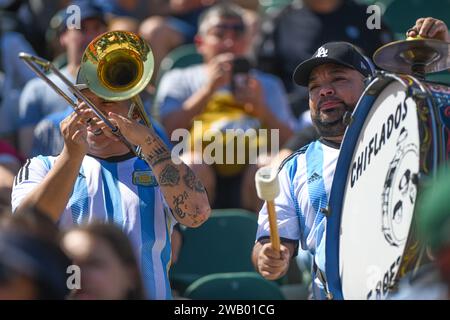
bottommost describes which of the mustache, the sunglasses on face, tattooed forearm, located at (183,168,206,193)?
tattooed forearm, located at (183,168,206,193)

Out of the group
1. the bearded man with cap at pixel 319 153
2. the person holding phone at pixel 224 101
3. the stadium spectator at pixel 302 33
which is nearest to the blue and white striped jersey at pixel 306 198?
the bearded man with cap at pixel 319 153

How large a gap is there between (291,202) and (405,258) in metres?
1.47

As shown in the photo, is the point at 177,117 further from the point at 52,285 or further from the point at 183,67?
the point at 52,285

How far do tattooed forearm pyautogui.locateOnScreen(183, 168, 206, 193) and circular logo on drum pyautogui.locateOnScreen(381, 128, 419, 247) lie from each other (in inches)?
44.8

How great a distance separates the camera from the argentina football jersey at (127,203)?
206 inches

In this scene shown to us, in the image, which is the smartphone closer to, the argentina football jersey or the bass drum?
the argentina football jersey

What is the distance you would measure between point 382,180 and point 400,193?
248 millimetres

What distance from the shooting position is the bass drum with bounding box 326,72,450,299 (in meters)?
3.98

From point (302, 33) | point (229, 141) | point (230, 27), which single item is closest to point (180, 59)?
point (230, 27)

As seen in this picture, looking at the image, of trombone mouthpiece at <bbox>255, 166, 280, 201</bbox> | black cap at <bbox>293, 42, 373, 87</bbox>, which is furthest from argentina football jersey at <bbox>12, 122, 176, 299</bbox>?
black cap at <bbox>293, 42, 373, 87</bbox>

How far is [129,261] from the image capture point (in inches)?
146

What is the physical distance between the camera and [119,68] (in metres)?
5.35

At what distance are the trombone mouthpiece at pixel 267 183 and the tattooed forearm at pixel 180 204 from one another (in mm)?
604
